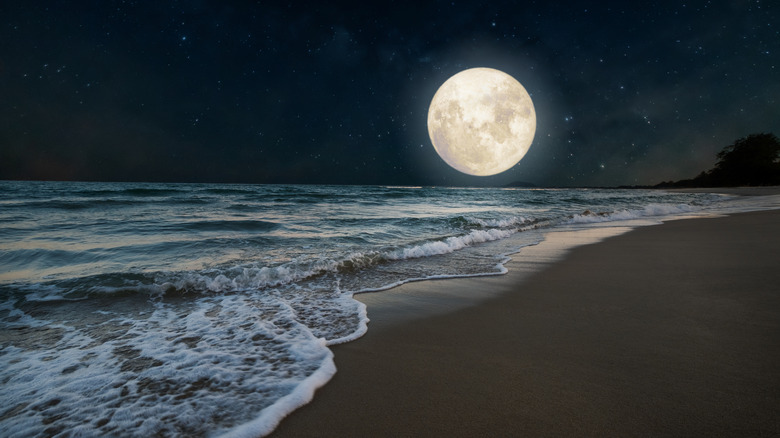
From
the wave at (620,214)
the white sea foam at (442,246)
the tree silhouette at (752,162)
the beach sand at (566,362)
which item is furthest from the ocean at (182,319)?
the tree silhouette at (752,162)

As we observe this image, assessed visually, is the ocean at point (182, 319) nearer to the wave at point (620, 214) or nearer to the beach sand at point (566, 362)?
the beach sand at point (566, 362)

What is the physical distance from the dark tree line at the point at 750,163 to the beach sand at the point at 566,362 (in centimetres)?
7112

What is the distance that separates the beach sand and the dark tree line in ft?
233

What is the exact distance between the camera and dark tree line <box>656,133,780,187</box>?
49719mm

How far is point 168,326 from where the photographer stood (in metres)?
2.81

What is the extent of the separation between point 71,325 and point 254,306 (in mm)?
1491

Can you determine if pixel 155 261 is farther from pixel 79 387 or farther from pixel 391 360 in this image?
pixel 391 360

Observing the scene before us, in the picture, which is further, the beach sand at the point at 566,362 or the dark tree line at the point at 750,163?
the dark tree line at the point at 750,163

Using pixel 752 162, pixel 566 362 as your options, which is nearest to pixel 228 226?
pixel 566 362

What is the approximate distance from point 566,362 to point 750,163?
76011 millimetres

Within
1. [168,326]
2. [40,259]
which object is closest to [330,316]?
[168,326]

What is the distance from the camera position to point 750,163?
51.5 meters

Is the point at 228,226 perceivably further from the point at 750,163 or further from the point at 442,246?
the point at 750,163

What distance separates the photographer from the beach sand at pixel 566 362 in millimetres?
1470
